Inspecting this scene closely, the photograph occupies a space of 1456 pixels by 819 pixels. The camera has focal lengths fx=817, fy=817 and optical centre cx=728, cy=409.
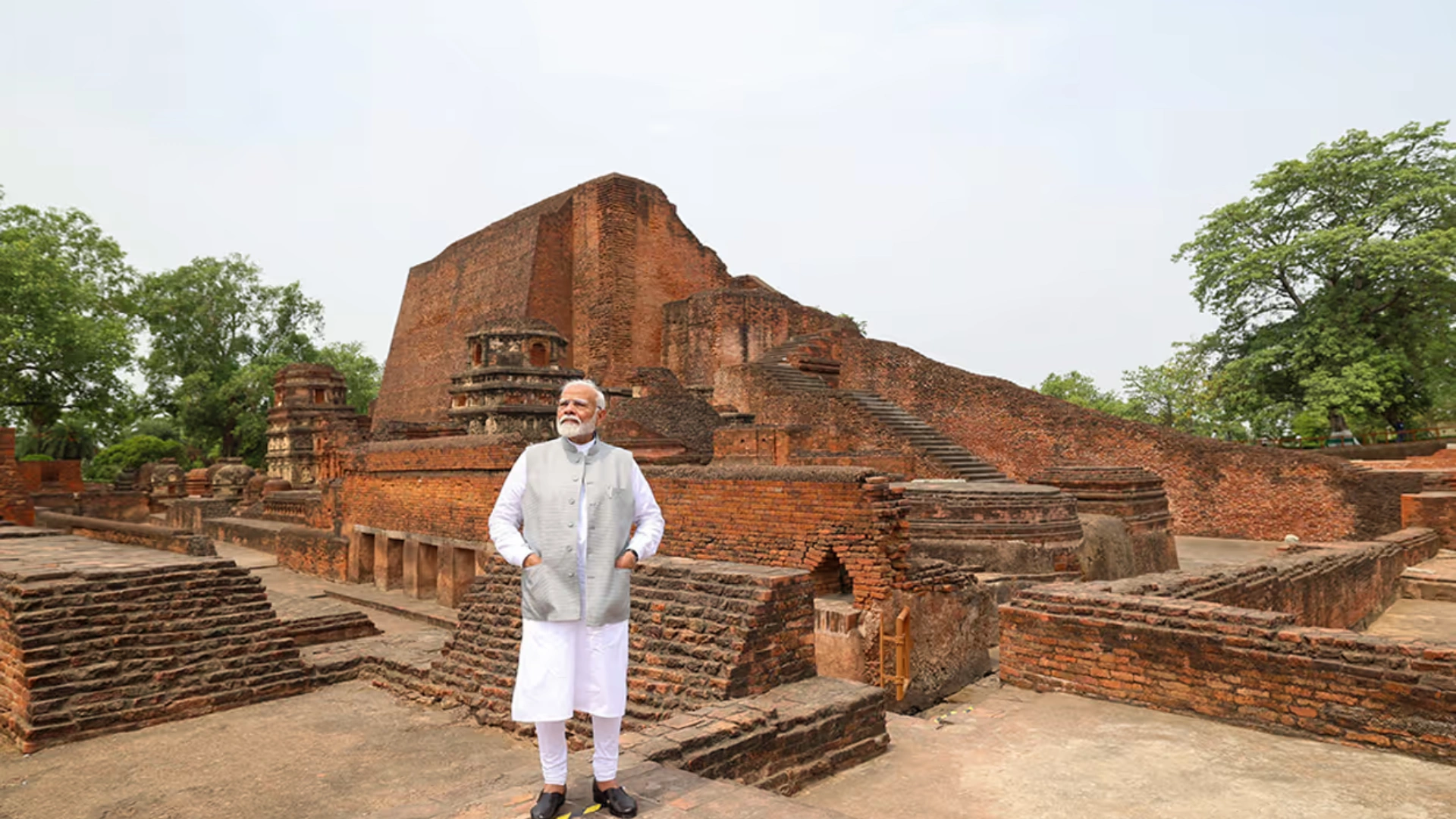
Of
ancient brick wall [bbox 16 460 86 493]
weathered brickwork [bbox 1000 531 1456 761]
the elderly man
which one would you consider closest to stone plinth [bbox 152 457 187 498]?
ancient brick wall [bbox 16 460 86 493]

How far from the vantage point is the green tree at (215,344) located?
32.4 meters

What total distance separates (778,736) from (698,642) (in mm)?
1003

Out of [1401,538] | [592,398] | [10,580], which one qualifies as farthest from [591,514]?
[1401,538]

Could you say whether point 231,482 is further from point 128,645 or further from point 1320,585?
point 1320,585

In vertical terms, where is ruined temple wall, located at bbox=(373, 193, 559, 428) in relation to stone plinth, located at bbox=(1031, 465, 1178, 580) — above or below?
above

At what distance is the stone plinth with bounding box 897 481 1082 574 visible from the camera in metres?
7.58

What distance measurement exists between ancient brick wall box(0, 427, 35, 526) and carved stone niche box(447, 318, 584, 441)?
8.46 m

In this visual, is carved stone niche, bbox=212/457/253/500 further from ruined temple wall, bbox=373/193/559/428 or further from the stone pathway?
the stone pathway

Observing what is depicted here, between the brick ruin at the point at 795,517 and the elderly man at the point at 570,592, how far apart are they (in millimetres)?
692

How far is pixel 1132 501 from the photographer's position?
984cm

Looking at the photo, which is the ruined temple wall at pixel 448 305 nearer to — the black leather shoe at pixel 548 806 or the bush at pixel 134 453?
the bush at pixel 134 453

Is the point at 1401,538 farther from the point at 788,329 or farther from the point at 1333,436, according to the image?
the point at 788,329

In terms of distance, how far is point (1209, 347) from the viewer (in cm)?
2114

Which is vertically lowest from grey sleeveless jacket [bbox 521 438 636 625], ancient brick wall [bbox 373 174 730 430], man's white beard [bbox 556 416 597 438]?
grey sleeveless jacket [bbox 521 438 636 625]
